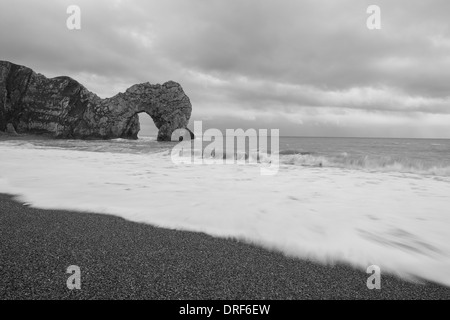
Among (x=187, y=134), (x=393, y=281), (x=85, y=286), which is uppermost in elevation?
(x=187, y=134)

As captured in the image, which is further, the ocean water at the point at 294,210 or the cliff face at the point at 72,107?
the cliff face at the point at 72,107

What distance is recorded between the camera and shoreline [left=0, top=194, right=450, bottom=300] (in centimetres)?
168

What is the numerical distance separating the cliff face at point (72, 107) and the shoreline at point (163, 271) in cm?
4348

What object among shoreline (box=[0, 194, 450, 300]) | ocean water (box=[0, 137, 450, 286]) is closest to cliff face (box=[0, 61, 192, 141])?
ocean water (box=[0, 137, 450, 286])

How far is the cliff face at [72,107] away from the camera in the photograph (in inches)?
1694

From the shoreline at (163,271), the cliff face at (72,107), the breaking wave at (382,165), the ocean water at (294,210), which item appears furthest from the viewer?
the cliff face at (72,107)

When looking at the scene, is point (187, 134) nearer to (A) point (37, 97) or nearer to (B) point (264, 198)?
(A) point (37, 97)

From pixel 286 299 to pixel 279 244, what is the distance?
1.00 m

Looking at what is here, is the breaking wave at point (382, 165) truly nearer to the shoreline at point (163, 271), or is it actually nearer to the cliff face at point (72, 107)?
the shoreline at point (163, 271)

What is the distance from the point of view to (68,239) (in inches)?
97.7

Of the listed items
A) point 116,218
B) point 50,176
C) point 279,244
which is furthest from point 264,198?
point 50,176

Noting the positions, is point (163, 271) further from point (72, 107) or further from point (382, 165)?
point (72, 107)

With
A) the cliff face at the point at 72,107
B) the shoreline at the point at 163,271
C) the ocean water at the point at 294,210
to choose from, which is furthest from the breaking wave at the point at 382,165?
the cliff face at the point at 72,107

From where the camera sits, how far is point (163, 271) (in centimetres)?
193
